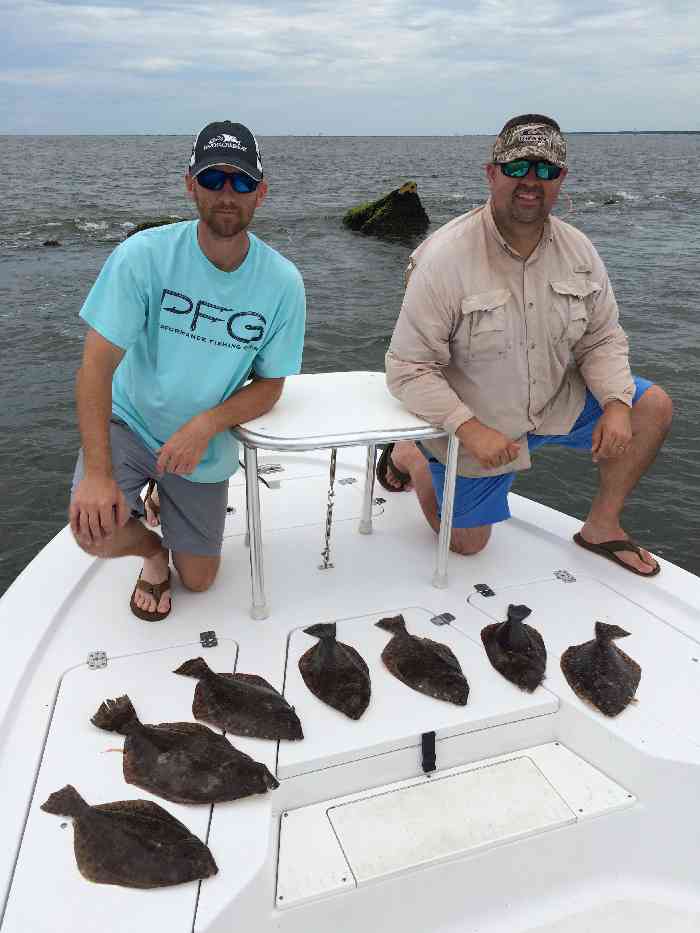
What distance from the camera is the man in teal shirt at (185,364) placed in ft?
9.57

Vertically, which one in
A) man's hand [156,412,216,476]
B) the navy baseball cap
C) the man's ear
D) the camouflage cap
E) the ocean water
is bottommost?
the ocean water

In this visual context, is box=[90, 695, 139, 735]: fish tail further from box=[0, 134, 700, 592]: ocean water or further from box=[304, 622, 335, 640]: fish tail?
box=[0, 134, 700, 592]: ocean water

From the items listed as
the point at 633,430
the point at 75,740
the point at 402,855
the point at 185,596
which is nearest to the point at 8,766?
the point at 75,740

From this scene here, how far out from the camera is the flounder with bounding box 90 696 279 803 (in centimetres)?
243

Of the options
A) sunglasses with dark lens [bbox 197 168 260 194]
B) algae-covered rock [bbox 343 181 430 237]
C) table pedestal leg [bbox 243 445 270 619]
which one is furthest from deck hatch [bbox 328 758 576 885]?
algae-covered rock [bbox 343 181 430 237]

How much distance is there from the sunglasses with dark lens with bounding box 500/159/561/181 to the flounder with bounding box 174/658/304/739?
259 centimetres

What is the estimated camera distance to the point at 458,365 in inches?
142

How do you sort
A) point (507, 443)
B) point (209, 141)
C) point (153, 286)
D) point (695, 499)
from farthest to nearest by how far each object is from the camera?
point (695, 499) → point (507, 443) → point (153, 286) → point (209, 141)

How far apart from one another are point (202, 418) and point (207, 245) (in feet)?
2.53

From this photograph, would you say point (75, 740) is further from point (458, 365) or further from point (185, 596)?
point (458, 365)

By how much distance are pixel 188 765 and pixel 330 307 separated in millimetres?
14980

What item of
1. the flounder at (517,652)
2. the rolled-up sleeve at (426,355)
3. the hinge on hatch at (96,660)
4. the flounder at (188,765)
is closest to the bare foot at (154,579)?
the hinge on hatch at (96,660)

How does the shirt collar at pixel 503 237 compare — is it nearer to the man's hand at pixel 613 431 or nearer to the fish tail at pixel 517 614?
the man's hand at pixel 613 431

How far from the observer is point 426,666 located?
10.0ft
